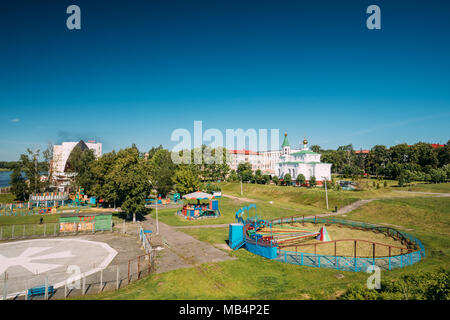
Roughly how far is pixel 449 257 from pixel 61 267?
33.4m

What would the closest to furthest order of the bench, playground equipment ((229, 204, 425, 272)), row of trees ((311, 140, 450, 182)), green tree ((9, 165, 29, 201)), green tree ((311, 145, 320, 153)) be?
the bench, playground equipment ((229, 204, 425, 272)), green tree ((9, 165, 29, 201)), row of trees ((311, 140, 450, 182)), green tree ((311, 145, 320, 153))

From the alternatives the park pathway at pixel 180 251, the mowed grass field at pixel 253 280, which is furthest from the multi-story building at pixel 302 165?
the mowed grass field at pixel 253 280

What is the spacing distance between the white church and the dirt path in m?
60.8

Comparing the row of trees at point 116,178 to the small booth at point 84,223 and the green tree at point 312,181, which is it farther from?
the green tree at point 312,181

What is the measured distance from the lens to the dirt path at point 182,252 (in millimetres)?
21500

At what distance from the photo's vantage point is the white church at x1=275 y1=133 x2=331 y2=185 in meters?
82.8

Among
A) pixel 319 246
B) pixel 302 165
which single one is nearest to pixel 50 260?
pixel 319 246

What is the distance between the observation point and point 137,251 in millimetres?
25469

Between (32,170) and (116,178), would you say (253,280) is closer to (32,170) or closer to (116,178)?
(116,178)

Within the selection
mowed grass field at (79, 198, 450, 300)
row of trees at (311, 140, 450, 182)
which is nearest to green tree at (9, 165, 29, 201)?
mowed grass field at (79, 198, 450, 300)

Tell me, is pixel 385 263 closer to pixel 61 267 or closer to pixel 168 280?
pixel 168 280

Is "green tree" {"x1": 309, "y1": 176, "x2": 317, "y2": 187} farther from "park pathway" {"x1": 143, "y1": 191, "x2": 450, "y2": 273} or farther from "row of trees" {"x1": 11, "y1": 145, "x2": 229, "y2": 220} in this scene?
"park pathway" {"x1": 143, "y1": 191, "x2": 450, "y2": 273}

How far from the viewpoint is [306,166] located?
84.6 m
